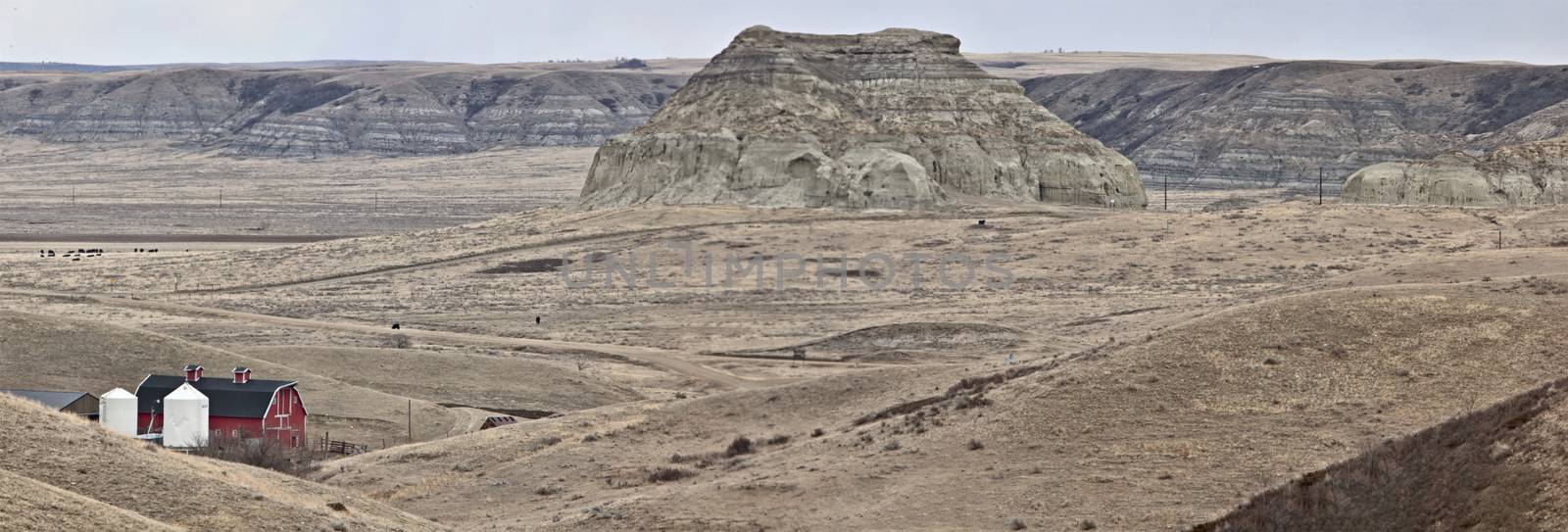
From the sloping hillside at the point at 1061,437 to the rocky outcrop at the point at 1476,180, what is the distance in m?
52.2

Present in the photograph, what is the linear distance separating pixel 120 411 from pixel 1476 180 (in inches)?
2615

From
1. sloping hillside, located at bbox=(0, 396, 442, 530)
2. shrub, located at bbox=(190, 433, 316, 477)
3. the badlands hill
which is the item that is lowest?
shrub, located at bbox=(190, 433, 316, 477)

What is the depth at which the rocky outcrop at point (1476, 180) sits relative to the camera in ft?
273

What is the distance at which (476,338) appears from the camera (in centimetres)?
5972

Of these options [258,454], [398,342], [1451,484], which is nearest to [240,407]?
[258,454]

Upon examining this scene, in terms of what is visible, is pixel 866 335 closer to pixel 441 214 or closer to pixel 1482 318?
pixel 1482 318

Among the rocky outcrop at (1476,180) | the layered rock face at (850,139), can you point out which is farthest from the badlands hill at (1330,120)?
the rocky outcrop at (1476,180)

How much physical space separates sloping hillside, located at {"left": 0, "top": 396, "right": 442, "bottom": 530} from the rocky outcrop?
229ft

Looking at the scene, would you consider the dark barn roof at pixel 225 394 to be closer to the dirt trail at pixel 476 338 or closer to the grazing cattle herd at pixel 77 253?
the dirt trail at pixel 476 338

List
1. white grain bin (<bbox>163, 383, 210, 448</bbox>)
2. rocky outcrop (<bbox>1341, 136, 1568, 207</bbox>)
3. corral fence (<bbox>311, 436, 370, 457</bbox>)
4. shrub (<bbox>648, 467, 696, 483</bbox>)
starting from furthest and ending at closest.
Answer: rocky outcrop (<bbox>1341, 136, 1568, 207</bbox>) → corral fence (<bbox>311, 436, 370, 457</bbox>) → white grain bin (<bbox>163, 383, 210, 448</bbox>) → shrub (<bbox>648, 467, 696, 483</bbox>)

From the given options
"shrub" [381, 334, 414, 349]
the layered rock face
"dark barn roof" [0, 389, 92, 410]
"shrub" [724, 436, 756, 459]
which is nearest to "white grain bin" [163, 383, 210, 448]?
"dark barn roof" [0, 389, 92, 410]

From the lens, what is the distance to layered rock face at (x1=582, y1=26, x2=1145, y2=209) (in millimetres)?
93812

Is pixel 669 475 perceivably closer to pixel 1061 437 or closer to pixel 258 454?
pixel 1061 437

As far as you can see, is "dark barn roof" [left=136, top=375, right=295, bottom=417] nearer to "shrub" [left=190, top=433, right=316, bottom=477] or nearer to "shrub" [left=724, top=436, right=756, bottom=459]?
"shrub" [left=190, top=433, right=316, bottom=477]
